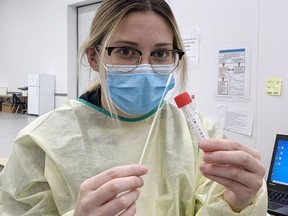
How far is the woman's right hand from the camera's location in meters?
0.57

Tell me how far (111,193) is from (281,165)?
3.80ft

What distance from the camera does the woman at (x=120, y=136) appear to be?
848mm

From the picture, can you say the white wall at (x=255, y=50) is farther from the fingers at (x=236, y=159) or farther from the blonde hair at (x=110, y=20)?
the fingers at (x=236, y=159)

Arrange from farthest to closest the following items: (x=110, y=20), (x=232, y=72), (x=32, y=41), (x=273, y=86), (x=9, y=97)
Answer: (x=9, y=97), (x=32, y=41), (x=232, y=72), (x=273, y=86), (x=110, y=20)

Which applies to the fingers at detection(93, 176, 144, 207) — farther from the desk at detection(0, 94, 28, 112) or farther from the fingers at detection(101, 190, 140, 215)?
the desk at detection(0, 94, 28, 112)

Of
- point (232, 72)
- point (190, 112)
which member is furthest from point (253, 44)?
point (190, 112)

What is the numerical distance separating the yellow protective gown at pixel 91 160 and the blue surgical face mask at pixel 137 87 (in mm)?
77

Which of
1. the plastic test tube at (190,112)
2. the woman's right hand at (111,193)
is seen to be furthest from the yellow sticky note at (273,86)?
the woman's right hand at (111,193)

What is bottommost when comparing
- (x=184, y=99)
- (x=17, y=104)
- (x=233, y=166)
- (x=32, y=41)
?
(x=17, y=104)

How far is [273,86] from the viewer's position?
1620 mm

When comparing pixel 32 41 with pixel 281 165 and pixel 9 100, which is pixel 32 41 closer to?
pixel 9 100

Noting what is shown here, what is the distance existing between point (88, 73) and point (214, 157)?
62 cm

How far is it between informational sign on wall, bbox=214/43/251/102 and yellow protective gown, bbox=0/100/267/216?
0.85 meters

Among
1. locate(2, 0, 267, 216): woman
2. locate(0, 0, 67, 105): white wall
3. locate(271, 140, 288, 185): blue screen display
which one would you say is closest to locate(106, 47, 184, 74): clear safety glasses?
locate(2, 0, 267, 216): woman
